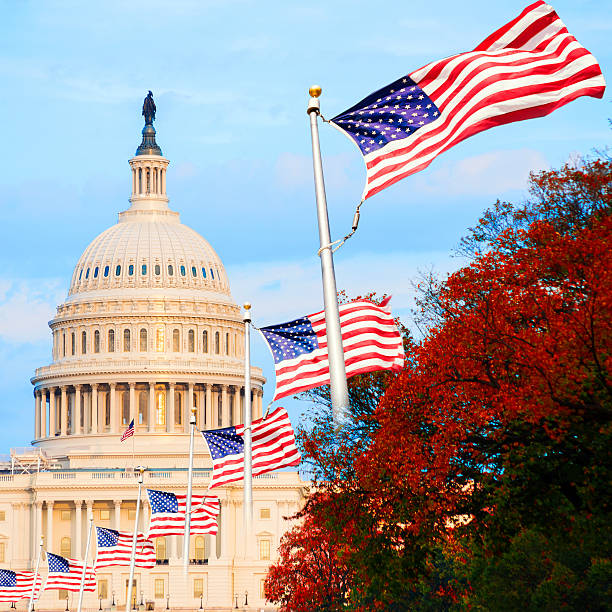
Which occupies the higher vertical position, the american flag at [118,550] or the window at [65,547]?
the window at [65,547]

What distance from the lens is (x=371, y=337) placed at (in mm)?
37438

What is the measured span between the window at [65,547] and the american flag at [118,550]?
284 feet

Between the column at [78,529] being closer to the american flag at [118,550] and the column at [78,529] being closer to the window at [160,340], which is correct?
the window at [160,340]

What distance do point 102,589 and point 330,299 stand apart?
426ft

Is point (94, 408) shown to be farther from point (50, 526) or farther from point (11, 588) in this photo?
point (11, 588)

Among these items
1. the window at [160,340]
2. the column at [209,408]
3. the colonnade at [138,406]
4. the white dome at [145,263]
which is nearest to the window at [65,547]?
the colonnade at [138,406]

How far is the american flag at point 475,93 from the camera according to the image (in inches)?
1120

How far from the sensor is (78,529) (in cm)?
16250

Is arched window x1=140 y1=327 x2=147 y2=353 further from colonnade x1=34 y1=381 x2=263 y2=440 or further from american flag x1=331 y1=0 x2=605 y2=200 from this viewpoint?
american flag x1=331 y1=0 x2=605 y2=200

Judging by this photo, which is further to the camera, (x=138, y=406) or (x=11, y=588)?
(x=138, y=406)

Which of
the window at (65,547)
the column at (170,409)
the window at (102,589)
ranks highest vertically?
the column at (170,409)

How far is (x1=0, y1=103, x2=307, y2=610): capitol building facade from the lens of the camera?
6324 inches

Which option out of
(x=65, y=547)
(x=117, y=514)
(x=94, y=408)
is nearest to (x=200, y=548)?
(x=117, y=514)

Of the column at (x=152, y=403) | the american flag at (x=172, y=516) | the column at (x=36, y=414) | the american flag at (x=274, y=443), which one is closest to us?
the american flag at (x=274, y=443)
